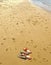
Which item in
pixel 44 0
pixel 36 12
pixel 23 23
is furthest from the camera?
pixel 44 0

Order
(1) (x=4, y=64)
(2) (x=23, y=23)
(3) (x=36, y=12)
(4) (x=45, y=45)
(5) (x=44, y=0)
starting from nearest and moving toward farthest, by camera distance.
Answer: (1) (x=4, y=64) < (4) (x=45, y=45) < (2) (x=23, y=23) < (3) (x=36, y=12) < (5) (x=44, y=0)

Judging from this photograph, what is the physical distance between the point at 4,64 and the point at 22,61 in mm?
216

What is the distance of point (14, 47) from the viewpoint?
260 cm

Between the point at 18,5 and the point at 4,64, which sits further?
the point at 18,5

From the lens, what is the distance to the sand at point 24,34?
2.40 m

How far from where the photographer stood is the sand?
2.40 meters

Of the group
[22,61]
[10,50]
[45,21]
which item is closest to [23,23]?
[45,21]

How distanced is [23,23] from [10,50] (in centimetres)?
92

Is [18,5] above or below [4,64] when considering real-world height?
above

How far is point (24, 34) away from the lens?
2963mm

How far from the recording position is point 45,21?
3.54 meters

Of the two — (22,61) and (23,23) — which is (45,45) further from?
(23,23)

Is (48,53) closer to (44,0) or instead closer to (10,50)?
(10,50)

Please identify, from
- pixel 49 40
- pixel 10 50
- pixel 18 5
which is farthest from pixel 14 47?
pixel 18 5
